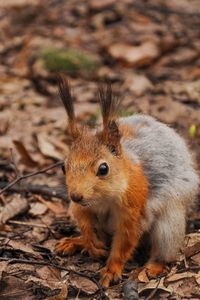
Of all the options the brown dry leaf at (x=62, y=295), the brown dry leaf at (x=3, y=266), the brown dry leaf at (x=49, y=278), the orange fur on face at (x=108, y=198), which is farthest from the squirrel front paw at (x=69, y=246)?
the brown dry leaf at (x=62, y=295)

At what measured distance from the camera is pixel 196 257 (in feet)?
16.7

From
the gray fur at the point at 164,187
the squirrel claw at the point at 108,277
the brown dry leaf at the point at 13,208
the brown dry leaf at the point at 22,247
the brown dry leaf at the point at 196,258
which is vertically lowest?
the brown dry leaf at the point at 13,208

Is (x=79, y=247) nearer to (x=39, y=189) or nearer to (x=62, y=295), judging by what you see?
(x=62, y=295)

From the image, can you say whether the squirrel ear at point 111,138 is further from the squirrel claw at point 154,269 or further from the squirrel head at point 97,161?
the squirrel claw at point 154,269

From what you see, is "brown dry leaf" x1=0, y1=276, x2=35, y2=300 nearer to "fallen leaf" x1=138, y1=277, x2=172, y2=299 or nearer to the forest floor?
the forest floor

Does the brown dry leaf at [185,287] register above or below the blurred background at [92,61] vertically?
above

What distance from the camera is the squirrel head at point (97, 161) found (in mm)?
4340

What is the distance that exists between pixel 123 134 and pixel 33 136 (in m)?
3.04

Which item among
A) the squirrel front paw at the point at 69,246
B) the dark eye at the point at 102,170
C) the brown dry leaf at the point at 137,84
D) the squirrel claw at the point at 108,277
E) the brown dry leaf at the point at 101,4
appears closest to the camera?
the dark eye at the point at 102,170

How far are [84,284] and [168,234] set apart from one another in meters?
0.82

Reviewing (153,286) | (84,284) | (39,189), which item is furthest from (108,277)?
(39,189)

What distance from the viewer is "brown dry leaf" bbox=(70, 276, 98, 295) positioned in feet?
15.4

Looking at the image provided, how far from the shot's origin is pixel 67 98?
15.2ft

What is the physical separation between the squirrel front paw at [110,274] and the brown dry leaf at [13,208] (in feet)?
4.73
